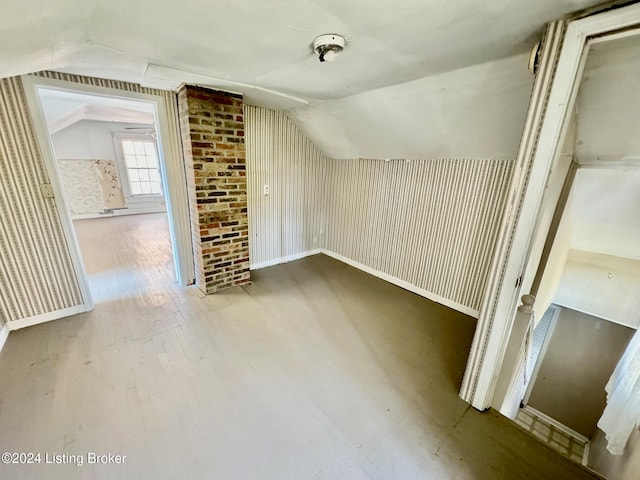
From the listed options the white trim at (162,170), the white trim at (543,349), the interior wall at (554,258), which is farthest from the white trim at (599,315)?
the white trim at (162,170)

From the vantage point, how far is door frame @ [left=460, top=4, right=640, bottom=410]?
1048 millimetres

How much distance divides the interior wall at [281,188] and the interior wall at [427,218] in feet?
1.21

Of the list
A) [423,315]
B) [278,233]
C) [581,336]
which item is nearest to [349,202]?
[278,233]

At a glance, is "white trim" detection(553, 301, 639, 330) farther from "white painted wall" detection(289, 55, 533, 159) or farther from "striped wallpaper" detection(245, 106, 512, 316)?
"white painted wall" detection(289, 55, 533, 159)

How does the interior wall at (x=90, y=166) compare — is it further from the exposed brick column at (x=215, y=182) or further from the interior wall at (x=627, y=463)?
the interior wall at (x=627, y=463)

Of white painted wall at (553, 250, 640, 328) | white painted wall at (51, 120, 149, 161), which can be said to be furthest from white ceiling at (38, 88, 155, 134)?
white painted wall at (553, 250, 640, 328)

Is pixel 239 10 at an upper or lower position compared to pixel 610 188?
upper

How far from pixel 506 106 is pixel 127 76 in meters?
2.94

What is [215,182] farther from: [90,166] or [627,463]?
[90,166]

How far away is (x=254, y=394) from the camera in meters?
1.66

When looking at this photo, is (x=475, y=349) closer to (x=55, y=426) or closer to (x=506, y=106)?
(x=506, y=106)

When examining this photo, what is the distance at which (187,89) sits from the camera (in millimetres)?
2283

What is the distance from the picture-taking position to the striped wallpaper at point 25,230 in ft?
6.27

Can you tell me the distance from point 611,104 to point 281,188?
9.98 ft
